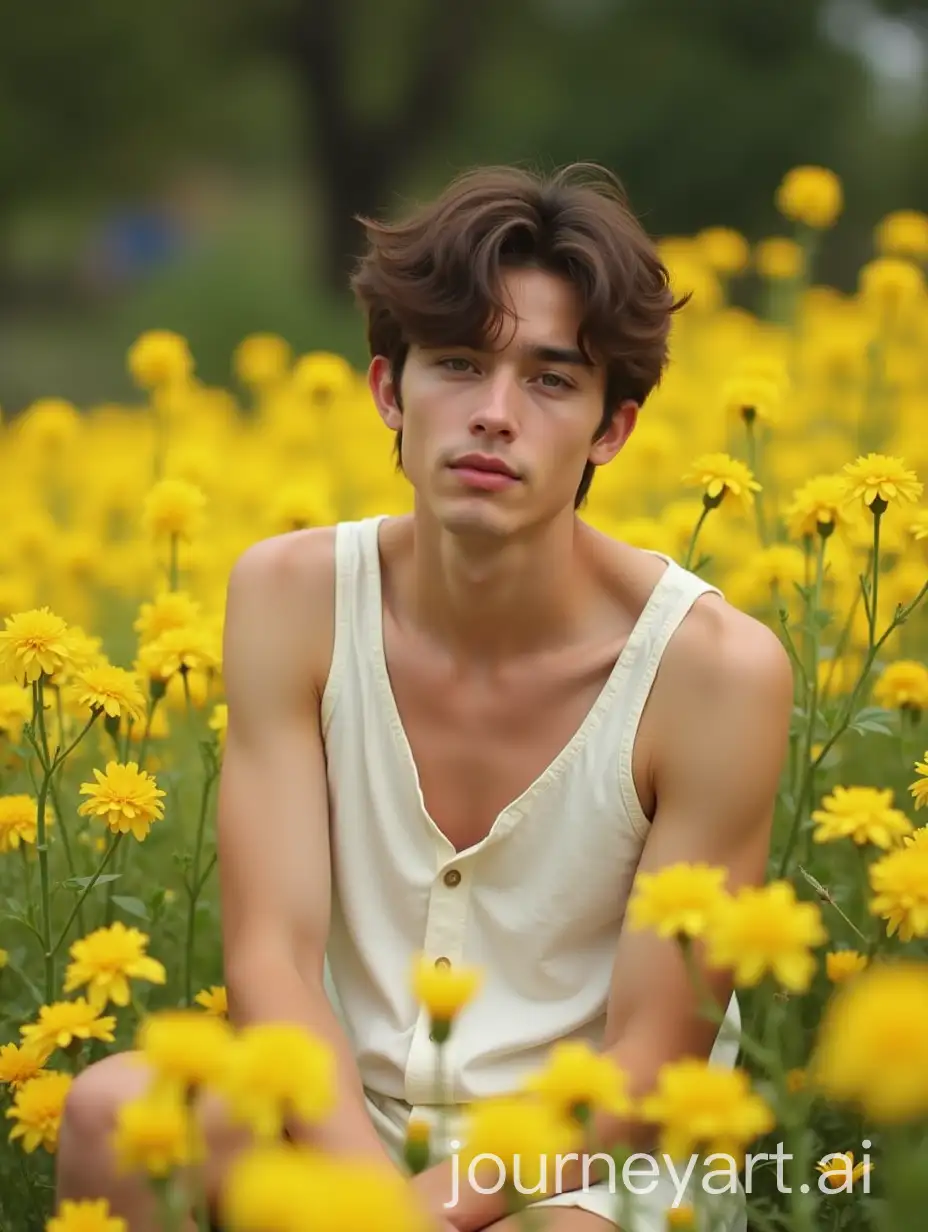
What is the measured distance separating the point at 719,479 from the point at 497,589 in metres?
0.44

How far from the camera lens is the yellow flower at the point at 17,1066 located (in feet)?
6.63

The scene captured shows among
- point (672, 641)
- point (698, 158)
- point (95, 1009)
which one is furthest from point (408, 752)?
point (698, 158)

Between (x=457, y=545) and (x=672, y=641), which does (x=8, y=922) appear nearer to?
(x=457, y=545)

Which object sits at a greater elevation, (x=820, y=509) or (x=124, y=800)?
(x=820, y=509)

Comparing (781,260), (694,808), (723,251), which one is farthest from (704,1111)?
(723,251)

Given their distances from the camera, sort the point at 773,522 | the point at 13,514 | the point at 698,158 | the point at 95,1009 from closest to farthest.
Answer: the point at 95,1009
the point at 773,522
the point at 13,514
the point at 698,158

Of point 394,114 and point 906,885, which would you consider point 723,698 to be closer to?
point 906,885

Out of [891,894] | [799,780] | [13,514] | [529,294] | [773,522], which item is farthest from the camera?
[13,514]

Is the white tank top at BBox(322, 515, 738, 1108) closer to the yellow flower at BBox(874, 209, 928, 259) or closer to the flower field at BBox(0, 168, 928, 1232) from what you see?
the flower field at BBox(0, 168, 928, 1232)

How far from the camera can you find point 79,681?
2.24 metres

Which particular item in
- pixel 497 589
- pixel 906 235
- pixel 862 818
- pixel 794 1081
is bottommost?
pixel 794 1081

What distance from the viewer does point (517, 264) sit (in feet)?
6.97

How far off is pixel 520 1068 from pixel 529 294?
906 mm

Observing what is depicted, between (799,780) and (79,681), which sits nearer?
(79,681)
